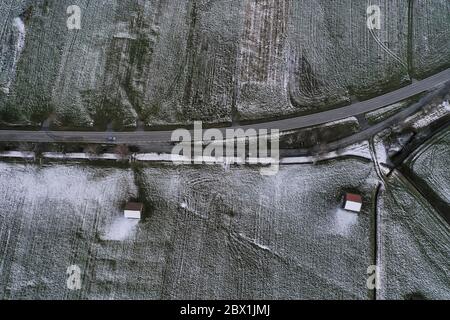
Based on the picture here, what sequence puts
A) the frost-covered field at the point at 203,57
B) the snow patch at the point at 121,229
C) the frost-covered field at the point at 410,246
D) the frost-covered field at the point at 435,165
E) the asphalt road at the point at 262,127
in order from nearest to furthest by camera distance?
the frost-covered field at the point at 410,246 < the snow patch at the point at 121,229 < the frost-covered field at the point at 435,165 < the asphalt road at the point at 262,127 < the frost-covered field at the point at 203,57

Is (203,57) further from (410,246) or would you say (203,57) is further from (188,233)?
(410,246)

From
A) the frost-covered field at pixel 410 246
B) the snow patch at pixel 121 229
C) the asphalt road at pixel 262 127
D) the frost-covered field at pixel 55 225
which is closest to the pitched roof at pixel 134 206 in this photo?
the frost-covered field at pixel 55 225

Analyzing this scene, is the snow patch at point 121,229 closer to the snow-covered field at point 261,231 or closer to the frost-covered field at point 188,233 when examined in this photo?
the frost-covered field at point 188,233

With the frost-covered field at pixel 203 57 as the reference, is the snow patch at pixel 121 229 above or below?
below

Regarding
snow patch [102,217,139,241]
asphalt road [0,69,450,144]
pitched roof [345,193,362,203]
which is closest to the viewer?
pitched roof [345,193,362,203]

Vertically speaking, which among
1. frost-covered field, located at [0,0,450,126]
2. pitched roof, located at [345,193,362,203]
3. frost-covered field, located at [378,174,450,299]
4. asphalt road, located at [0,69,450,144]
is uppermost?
frost-covered field, located at [0,0,450,126]

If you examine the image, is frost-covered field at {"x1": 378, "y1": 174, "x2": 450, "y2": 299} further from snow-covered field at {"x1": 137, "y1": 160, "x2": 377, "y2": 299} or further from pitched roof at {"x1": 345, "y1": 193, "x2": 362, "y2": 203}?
pitched roof at {"x1": 345, "y1": 193, "x2": 362, "y2": 203}

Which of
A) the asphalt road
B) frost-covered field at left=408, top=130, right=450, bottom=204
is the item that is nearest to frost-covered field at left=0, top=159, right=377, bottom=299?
the asphalt road

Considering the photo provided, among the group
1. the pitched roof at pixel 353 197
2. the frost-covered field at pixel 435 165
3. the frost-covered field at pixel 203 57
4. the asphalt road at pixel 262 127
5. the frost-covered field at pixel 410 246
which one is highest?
the frost-covered field at pixel 203 57
